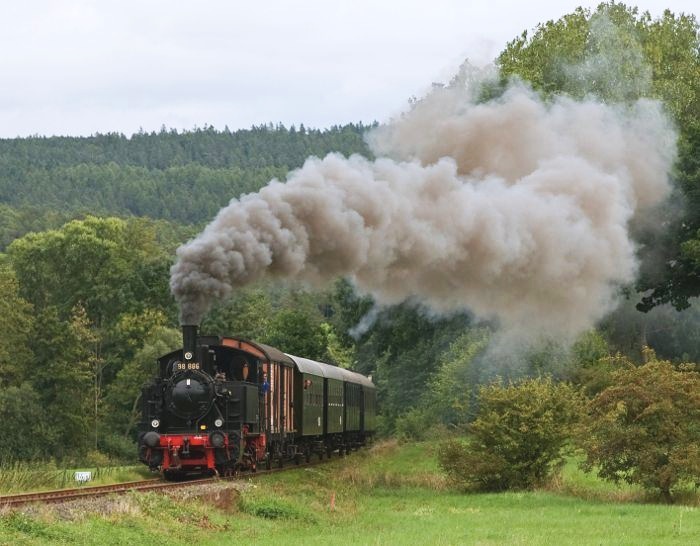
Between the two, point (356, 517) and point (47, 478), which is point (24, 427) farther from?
point (356, 517)

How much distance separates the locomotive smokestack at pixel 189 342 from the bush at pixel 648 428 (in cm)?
896

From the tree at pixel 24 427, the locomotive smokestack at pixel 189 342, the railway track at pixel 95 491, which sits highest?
the locomotive smokestack at pixel 189 342

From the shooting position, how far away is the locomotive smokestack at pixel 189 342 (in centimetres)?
2655

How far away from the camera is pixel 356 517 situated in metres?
24.4

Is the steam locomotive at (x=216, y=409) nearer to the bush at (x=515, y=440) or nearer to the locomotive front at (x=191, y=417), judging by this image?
the locomotive front at (x=191, y=417)

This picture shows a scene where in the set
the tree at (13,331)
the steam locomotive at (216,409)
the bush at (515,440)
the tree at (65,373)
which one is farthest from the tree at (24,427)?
the bush at (515,440)

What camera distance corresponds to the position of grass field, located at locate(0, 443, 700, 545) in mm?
Answer: 17953

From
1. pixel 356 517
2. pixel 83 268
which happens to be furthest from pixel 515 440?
pixel 83 268

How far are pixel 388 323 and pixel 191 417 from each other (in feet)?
76.2

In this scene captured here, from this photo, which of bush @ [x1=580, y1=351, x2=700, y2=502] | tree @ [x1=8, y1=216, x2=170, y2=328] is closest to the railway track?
bush @ [x1=580, y1=351, x2=700, y2=502]

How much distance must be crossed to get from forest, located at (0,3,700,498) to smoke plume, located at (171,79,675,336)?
78.3 inches

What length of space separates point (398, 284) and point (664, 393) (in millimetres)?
7210

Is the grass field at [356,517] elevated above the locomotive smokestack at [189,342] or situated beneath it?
situated beneath

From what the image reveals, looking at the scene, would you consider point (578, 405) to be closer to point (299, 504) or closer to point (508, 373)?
point (299, 504)
